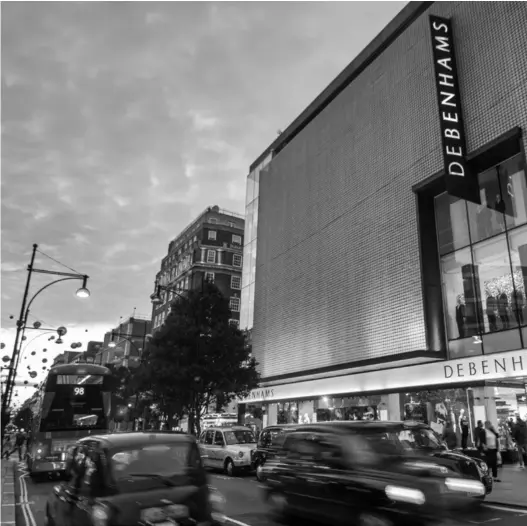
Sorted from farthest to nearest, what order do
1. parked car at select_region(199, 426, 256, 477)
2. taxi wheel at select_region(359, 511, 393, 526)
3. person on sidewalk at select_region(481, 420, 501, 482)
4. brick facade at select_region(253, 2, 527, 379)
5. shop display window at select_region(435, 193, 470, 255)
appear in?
1. shop display window at select_region(435, 193, 470, 255)
2. brick facade at select_region(253, 2, 527, 379)
3. parked car at select_region(199, 426, 256, 477)
4. person on sidewalk at select_region(481, 420, 501, 482)
5. taxi wheel at select_region(359, 511, 393, 526)

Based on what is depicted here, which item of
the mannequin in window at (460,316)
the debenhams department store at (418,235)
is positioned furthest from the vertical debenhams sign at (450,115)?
the mannequin in window at (460,316)

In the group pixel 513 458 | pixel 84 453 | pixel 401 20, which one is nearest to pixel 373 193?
pixel 401 20

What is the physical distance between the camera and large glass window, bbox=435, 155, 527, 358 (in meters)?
18.5

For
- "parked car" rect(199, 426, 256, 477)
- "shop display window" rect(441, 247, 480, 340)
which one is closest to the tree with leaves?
"parked car" rect(199, 426, 256, 477)

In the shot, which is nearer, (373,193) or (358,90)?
(373,193)

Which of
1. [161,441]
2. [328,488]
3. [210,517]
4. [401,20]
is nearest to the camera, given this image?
[210,517]

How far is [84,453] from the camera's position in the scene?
6.32 m

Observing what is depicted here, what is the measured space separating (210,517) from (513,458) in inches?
717

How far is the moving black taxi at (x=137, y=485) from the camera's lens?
5324mm

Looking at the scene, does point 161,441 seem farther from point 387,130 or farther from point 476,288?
point 387,130

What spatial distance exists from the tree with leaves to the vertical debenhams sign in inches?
612

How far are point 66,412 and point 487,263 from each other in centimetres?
1811

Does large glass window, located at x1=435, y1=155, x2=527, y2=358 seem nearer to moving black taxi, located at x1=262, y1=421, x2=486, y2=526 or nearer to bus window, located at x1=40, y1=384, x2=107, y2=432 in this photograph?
moving black taxi, located at x1=262, y1=421, x2=486, y2=526

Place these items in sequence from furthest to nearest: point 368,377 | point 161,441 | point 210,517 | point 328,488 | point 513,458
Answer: point 368,377
point 513,458
point 328,488
point 161,441
point 210,517
